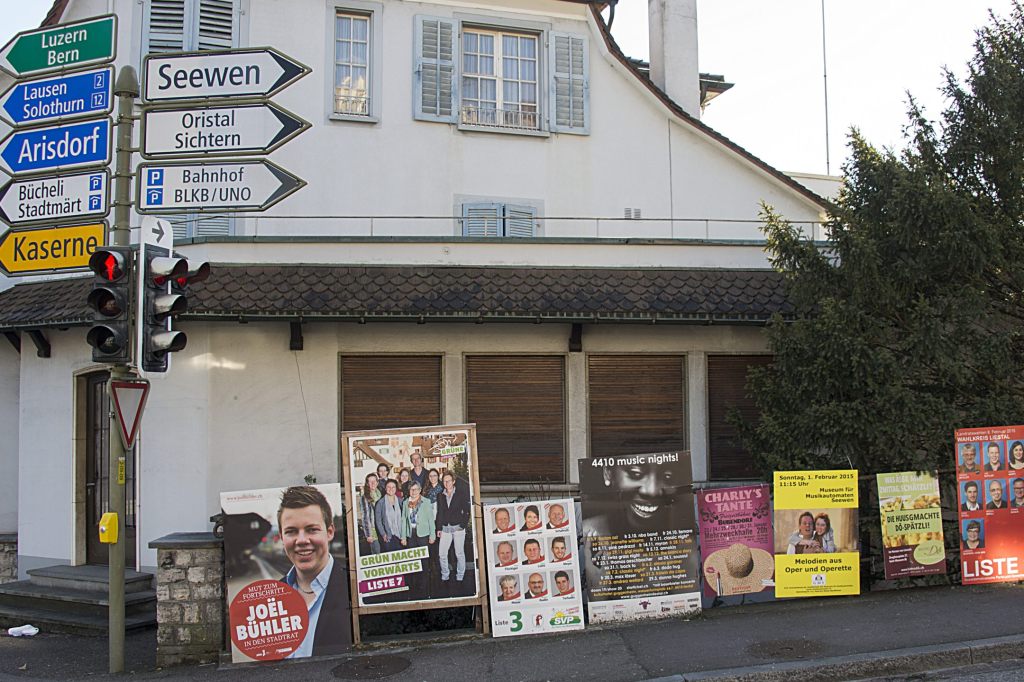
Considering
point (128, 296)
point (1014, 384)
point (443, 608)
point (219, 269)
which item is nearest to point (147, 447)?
point (219, 269)

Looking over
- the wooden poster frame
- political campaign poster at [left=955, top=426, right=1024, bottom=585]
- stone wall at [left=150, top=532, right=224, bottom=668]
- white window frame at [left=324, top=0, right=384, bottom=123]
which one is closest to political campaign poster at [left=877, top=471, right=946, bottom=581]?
political campaign poster at [left=955, top=426, right=1024, bottom=585]

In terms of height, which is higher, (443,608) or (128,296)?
(128,296)

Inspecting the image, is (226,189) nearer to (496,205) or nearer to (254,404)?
(254,404)

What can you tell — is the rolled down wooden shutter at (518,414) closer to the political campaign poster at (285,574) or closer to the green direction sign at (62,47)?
the political campaign poster at (285,574)

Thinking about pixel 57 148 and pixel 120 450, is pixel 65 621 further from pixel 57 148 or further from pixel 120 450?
pixel 57 148

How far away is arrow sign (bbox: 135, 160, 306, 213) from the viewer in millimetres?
8141

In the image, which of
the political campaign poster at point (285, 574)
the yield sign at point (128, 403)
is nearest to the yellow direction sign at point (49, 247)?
the yield sign at point (128, 403)

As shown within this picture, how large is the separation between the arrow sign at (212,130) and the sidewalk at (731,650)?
446cm

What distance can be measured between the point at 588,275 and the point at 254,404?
4266 mm

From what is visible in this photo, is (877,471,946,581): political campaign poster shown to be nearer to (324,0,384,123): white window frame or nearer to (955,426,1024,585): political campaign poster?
(955,426,1024,585): political campaign poster

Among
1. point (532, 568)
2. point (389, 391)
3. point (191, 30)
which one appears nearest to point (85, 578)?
point (389, 391)

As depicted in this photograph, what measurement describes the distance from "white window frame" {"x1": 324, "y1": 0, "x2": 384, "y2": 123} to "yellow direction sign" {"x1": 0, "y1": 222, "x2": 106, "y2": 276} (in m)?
5.17

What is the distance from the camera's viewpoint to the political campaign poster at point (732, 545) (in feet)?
29.1

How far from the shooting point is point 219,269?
10.9 meters
